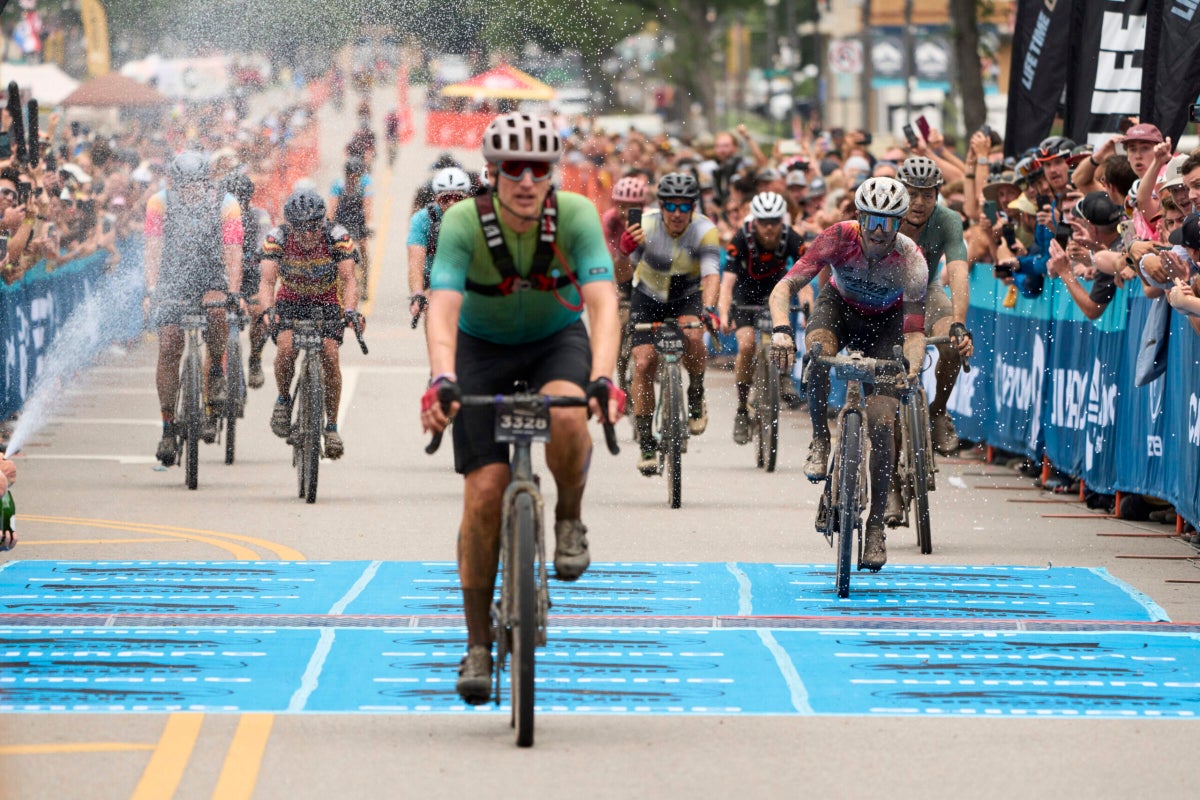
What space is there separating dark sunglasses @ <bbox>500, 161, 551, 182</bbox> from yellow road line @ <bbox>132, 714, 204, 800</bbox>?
2.11 m

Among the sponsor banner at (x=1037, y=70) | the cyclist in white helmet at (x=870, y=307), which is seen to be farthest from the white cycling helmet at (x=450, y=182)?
the sponsor banner at (x=1037, y=70)

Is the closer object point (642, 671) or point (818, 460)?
point (642, 671)

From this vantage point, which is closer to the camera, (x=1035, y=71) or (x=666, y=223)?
(x=666, y=223)

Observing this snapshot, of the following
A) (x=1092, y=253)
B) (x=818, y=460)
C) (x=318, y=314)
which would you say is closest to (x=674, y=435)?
(x=318, y=314)

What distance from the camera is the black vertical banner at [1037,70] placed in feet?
66.0

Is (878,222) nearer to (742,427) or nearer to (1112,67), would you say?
(742,427)

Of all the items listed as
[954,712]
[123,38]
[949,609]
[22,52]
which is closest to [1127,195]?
[949,609]

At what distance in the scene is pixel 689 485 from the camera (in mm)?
16969

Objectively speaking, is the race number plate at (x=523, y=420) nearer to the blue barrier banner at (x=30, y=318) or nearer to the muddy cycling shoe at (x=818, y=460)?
the muddy cycling shoe at (x=818, y=460)

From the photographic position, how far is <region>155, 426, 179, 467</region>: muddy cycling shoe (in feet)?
55.1

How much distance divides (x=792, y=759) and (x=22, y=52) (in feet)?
166

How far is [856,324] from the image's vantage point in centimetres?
1226

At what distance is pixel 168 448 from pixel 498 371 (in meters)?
8.77

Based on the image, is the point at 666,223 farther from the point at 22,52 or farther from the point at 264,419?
the point at 22,52
